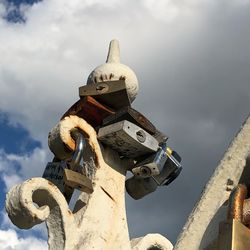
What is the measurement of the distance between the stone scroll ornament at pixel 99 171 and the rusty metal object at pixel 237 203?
300cm

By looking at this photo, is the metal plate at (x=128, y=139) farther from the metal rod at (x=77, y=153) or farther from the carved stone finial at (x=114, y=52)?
the carved stone finial at (x=114, y=52)

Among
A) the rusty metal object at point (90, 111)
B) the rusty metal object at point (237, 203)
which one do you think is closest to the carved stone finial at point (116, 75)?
the rusty metal object at point (90, 111)

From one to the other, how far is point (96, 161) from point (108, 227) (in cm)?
71

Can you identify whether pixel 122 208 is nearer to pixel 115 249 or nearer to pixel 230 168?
pixel 115 249

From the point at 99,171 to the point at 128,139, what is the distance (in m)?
0.45

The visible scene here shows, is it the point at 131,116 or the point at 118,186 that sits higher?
the point at 131,116

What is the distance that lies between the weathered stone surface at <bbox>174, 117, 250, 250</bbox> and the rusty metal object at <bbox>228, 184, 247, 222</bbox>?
179 mm

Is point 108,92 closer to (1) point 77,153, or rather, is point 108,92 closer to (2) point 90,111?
(2) point 90,111

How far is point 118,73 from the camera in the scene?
6.16m

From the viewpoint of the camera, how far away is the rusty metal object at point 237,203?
78.5 inches

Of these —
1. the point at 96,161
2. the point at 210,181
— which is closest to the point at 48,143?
the point at 96,161

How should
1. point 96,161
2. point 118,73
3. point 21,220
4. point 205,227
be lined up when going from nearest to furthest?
point 205,227 → point 21,220 → point 96,161 → point 118,73

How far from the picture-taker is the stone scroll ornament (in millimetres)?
5062

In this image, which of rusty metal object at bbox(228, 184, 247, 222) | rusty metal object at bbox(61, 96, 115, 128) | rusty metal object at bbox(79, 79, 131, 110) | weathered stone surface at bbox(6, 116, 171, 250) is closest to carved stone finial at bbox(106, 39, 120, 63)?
rusty metal object at bbox(79, 79, 131, 110)
